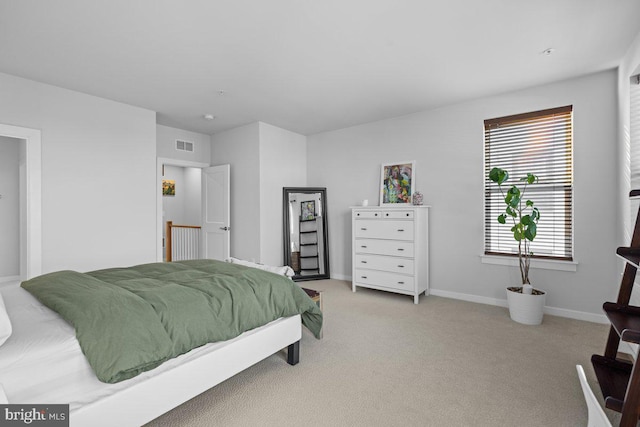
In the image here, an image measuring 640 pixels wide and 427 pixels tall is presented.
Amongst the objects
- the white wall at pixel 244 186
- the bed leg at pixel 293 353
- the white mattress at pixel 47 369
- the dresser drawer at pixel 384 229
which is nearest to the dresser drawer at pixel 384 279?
the dresser drawer at pixel 384 229

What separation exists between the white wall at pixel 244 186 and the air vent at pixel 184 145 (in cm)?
54

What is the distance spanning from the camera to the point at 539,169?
3.54m

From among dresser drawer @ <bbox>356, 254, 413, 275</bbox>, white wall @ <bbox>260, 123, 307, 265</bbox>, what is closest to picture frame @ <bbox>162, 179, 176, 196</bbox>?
white wall @ <bbox>260, 123, 307, 265</bbox>

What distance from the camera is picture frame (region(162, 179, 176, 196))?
7.57 meters

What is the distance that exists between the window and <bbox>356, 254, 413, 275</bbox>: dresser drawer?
1.00 m

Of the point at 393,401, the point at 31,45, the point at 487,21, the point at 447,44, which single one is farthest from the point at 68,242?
the point at 487,21

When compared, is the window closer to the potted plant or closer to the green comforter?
the potted plant

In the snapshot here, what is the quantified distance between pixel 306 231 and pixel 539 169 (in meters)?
3.39

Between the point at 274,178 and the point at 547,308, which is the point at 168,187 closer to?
the point at 274,178

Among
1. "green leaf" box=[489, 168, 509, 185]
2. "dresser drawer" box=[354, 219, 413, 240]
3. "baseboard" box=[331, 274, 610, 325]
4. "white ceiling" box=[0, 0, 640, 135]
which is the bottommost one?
"baseboard" box=[331, 274, 610, 325]

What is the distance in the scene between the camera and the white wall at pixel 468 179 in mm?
3160

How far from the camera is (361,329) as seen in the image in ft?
9.99

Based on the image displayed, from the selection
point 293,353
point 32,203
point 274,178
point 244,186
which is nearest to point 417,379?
point 293,353

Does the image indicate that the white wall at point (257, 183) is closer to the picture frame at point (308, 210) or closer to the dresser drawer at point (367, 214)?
the picture frame at point (308, 210)
